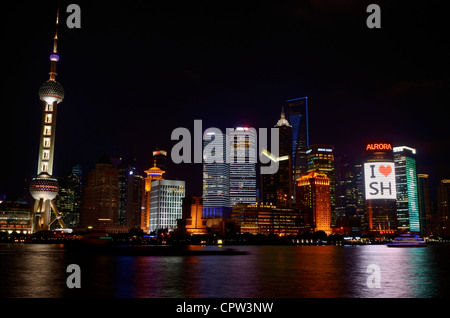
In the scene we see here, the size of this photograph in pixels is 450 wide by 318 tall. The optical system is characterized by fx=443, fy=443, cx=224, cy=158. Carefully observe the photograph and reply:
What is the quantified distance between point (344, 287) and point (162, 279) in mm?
20776

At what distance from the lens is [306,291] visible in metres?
41.5

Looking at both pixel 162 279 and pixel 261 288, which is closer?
pixel 261 288

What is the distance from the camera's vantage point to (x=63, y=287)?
4306cm

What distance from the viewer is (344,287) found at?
A: 4556 centimetres
